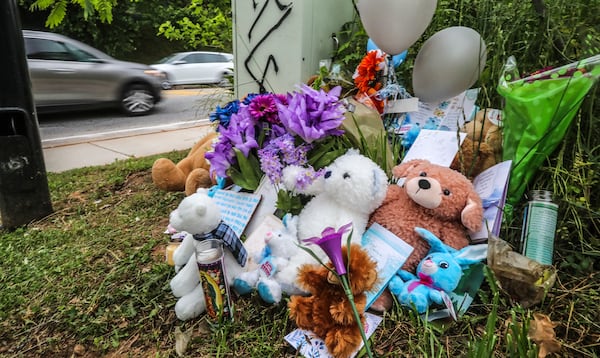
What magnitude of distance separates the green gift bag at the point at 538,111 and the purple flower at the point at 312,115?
0.72m

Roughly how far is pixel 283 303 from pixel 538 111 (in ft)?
4.03

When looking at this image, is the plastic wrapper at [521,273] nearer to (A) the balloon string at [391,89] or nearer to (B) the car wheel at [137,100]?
(A) the balloon string at [391,89]

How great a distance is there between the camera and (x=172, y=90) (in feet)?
37.1

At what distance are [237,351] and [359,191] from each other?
27.7 inches

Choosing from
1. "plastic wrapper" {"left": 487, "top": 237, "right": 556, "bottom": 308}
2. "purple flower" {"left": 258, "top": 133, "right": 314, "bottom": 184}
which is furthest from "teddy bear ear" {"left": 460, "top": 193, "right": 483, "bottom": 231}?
"purple flower" {"left": 258, "top": 133, "right": 314, "bottom": 184}

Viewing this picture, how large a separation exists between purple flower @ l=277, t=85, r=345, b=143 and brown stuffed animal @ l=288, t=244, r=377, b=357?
0.66 m

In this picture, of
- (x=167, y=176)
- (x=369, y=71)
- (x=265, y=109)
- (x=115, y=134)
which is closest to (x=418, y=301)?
(x=265, y=109)

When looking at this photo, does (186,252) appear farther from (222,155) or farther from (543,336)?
(543,336)

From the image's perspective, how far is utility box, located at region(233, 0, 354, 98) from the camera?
8.78ft

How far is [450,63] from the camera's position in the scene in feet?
6.50

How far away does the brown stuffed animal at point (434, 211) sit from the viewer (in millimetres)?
1438

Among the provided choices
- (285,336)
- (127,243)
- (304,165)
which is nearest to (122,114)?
(127,243)

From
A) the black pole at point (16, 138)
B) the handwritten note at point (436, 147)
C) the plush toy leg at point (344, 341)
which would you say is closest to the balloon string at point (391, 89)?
the handwritten note at point (436, 147)

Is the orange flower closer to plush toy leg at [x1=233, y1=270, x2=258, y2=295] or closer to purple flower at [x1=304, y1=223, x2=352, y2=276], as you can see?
plush toy leg at [x1=233, y1=270, x2=258, y2=295]
